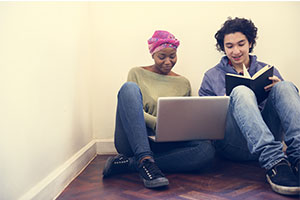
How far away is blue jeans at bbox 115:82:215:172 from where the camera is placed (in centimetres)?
168

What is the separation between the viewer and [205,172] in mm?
1919

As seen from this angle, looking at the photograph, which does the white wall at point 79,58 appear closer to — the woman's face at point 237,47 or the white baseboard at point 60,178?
the white baseboard at point 60,178

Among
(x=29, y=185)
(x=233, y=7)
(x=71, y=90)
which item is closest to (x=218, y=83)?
(x=233, y=7)

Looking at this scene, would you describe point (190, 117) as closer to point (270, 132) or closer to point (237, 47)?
point (270, 132)

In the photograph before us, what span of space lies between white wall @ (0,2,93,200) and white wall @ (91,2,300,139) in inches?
13.1

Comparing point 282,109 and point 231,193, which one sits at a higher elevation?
point 282,109

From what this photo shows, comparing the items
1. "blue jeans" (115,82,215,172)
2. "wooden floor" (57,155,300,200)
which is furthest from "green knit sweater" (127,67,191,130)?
"wooden floor" (57,155,300,200)

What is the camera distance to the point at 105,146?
8.34 feet

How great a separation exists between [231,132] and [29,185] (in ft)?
3.62

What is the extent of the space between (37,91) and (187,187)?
86cm

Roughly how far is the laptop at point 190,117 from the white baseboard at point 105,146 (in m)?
0.95

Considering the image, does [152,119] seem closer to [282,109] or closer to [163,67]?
[163,67]

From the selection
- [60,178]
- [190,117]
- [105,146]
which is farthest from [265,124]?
[105,146]

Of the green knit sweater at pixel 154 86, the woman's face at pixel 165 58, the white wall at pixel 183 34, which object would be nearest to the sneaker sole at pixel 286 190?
the green knit sweater at pixel 154 86
